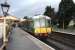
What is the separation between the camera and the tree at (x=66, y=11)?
8628cm

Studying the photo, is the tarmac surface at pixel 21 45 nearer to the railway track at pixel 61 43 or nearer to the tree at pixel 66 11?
the railway track at pixel 61 43

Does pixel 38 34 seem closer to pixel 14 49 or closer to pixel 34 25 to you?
pixel 34 25

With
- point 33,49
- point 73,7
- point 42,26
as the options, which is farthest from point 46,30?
point 73,7

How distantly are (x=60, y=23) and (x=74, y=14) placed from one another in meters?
11.1

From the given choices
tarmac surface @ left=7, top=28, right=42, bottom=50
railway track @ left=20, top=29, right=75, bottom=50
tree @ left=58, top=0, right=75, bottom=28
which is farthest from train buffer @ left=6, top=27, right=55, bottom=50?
tree @ left=58, top=0, right=75, bottom=28

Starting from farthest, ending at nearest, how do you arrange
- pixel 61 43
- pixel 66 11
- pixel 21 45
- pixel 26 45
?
pixel 66 11 < pixel 61 43 < pixel 26 45 < pixel 21 45

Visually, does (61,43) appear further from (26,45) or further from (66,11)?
(66,11)

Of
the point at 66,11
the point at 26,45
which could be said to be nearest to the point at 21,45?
Answer: the point at 26,45

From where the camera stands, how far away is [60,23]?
278 feet

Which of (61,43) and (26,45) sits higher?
(26,45)

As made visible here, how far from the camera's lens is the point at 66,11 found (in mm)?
92688

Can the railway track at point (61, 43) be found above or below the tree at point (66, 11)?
below

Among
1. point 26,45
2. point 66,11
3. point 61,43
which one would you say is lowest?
point 61,43

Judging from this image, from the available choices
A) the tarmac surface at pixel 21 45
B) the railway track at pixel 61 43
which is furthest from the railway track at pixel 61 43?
the tarmac surface at pixel 21 45
